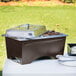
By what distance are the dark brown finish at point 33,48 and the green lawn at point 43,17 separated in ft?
4.68

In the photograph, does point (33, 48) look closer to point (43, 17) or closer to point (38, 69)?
point (38, 69)

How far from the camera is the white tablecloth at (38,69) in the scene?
1412 millimetres

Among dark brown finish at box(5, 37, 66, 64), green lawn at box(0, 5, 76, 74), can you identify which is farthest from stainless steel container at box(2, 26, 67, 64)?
green lawn at box(0, 5, 76, 74)

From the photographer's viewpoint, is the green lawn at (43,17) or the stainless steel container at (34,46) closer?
the stainless steel container at (34,46)

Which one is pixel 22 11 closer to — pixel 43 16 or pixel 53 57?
pixel 43 16

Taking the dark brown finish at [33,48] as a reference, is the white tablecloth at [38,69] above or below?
below

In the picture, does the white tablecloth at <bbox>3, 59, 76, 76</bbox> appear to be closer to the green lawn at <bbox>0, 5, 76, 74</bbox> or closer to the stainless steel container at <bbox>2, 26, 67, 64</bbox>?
the stainless steel container at <bbox>2, 26, 67, 64</bbox>

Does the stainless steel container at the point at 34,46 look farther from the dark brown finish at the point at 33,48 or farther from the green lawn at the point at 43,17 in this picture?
the green lawn at the point at 43,17

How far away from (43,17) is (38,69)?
1.75m

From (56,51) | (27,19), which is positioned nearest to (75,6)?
(27,19)

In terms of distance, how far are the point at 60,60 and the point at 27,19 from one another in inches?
64.4

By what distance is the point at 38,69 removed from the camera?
4.79ft

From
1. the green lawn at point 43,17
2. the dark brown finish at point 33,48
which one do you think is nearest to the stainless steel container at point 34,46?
the dark brown finish at point 33,48

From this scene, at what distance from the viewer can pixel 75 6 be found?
128 inches
